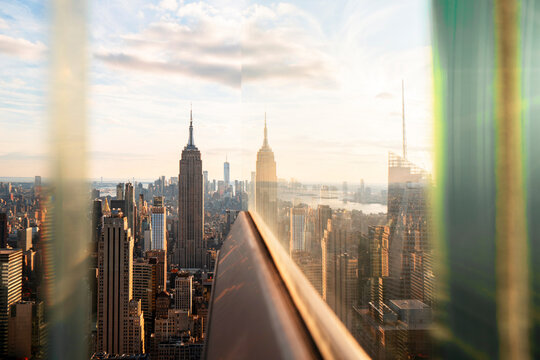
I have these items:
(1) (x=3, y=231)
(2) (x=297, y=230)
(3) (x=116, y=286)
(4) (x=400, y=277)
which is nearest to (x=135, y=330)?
(3) (x=116, y=286)

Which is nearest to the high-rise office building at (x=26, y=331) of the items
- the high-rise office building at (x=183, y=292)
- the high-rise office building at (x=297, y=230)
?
the high-rise office building at (x=297, y=230)

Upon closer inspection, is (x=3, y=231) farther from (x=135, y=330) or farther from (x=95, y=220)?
(x=135, y=330)

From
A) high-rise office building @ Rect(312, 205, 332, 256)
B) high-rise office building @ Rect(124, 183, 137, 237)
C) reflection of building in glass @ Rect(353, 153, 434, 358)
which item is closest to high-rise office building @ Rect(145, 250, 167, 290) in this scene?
high-rise office building @ Rect(124, 183, 137, 237)

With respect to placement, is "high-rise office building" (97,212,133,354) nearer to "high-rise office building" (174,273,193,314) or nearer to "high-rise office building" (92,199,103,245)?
"high-rise office building" (174,273,193,314)

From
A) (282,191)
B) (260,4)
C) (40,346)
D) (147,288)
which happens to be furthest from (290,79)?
(147,288)

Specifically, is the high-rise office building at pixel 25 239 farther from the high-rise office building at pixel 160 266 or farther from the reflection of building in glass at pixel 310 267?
the high-rise office building at pixel 160 266

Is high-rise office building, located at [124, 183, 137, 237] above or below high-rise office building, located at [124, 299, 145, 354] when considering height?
above
